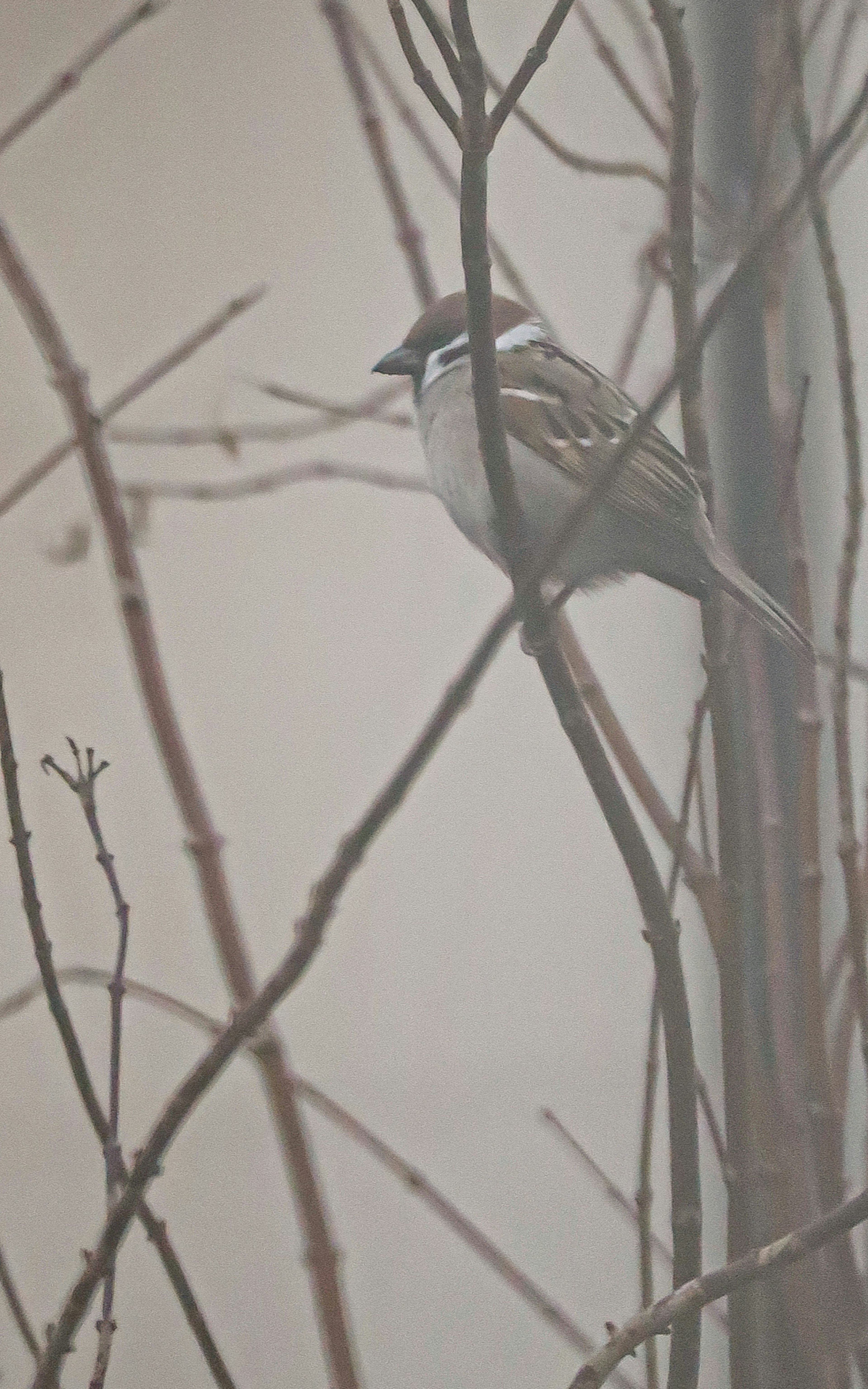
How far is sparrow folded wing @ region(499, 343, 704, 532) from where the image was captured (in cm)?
78

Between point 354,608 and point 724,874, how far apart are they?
58cm

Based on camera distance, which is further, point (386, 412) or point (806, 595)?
point (386, 412)

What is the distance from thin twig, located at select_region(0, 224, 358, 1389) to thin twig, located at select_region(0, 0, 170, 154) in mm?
184

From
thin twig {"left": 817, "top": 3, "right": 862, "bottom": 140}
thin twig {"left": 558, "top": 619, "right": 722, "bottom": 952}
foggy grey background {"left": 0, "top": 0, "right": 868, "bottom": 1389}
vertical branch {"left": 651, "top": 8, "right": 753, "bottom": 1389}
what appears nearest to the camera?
vertical branch {"left": 651, "top": 8, "right": 753, "bottom": 1389}

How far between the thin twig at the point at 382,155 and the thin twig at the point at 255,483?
0.23 metres

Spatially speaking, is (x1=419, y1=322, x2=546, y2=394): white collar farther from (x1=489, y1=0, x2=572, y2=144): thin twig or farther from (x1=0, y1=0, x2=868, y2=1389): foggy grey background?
(x1=489, y1=0, x2=572, y2=144): thin twig

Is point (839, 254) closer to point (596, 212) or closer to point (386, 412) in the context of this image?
point (596, 212)

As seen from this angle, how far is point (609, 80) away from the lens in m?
1.10

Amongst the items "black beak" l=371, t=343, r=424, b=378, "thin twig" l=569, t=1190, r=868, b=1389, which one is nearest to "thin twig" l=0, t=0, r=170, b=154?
"black beak" l=371, t=343, r=424, b=378

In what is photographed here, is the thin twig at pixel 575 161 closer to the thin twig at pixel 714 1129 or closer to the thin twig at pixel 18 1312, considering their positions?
the thin twig at pixel 714 1129

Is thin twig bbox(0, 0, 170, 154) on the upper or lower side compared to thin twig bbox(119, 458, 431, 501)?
upper

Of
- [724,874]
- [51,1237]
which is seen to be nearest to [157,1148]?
[724,874]

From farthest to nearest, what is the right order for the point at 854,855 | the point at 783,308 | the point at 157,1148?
1. the point at 783,308
2. the point at 854,855
3. the point at 157,1148

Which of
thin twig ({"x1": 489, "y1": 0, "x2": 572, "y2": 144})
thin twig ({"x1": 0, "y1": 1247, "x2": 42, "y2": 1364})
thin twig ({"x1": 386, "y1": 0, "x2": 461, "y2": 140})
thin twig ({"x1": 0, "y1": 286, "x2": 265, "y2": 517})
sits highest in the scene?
thin twig ({"x1": 0, "y1": 286, "x2": 265, "y2": 517})
